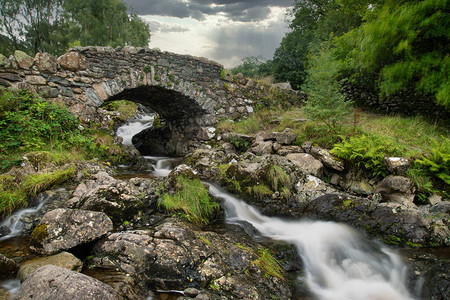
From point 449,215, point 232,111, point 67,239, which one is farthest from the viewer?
point 232,111

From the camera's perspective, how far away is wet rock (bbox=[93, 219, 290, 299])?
2.67 metres

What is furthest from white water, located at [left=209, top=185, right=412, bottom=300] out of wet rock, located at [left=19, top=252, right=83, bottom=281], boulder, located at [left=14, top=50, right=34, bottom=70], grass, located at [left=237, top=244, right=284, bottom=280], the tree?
the tree

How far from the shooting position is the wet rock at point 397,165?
5.26 metres

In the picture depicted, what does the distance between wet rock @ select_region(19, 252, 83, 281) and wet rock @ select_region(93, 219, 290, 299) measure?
0.23 metres

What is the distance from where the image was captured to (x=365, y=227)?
430 cm

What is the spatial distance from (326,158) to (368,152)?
3.27ft

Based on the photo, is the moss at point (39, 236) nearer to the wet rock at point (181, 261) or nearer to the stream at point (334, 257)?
the stream at point (334, 257)

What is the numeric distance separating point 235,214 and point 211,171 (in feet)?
6.49

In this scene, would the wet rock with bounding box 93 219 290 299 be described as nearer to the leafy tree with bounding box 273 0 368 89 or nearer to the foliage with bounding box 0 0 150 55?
the leafy tree with bounding box 273 0 368 89

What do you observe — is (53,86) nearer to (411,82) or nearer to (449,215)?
(449,215)

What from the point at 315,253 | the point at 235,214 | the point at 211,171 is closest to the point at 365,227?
the point at 315,253

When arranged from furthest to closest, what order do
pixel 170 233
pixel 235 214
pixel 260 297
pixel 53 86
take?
pixel 53 86 → pixel 235 214 → pixel 170 233 → pixel 260 297

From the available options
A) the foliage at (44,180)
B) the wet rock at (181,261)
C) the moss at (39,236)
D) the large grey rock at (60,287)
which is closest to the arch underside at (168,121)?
the foliage at (44,180)

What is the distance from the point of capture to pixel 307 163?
250 inches
